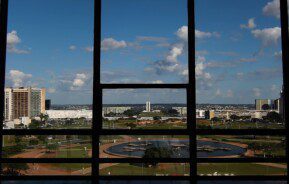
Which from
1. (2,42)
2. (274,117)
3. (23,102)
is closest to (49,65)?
(23,102)

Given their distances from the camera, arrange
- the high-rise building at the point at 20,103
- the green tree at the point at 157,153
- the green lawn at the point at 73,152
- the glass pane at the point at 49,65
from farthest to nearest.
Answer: the high-rise building at the point at 20,103, the glass pane at the point at 49,65, the green tree at the point at 157,153, the green lawn at the point at 73,152

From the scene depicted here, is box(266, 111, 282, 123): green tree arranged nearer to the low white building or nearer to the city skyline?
the city skyline

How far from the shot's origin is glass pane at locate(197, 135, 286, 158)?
87.5 inches

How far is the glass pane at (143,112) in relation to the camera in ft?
7.41

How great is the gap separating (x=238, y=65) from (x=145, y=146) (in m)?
1.45

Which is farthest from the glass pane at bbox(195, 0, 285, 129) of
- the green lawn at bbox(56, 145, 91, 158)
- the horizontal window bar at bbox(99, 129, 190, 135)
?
the green lawn at bbox(56, 145, 91, 158)

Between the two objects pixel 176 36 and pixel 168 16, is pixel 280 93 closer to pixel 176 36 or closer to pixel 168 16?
pixel 176 36

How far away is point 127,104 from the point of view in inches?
90.8

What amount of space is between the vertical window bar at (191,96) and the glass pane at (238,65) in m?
0.05

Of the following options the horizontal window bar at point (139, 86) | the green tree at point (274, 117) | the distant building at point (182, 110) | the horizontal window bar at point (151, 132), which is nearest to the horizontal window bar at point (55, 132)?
the horizontal window bar at point (151, 132)

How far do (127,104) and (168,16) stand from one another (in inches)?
39.5

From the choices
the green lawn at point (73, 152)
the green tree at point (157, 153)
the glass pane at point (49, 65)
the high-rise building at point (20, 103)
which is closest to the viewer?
the green lawn at point (73, 152)

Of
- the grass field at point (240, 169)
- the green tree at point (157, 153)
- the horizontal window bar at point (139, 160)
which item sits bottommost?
the grass field at point (240, 169)

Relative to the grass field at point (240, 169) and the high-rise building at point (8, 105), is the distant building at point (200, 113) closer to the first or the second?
the grass field at point (240, 169)
